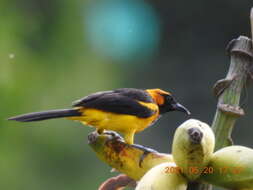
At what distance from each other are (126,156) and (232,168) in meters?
0.34

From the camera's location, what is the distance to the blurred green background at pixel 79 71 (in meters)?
3.92

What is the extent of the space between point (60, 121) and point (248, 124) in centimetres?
321

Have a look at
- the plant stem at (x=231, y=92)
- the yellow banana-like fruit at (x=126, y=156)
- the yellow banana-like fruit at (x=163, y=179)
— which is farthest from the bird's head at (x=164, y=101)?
the yellow banana-like fruit at (x=163, y=179)

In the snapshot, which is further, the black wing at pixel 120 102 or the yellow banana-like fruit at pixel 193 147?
the black wing at pixel 120 102

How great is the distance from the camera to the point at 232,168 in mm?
1290

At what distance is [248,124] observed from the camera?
23.3ft

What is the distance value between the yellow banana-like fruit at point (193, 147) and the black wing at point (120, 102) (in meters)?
1.49

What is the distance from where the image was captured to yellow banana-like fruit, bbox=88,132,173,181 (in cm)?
144

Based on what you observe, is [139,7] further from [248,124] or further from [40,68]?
[40,68]

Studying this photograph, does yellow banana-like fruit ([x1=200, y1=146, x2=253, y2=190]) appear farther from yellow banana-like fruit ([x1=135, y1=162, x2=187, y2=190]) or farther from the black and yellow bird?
the black and yellow bird

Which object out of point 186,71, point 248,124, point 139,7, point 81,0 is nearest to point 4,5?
point 81,0

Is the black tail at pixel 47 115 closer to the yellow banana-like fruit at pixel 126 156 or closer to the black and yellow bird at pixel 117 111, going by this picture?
the black and yellow bird at pixel 117 111

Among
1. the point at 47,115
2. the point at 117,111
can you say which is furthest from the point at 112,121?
the point at 47,115
